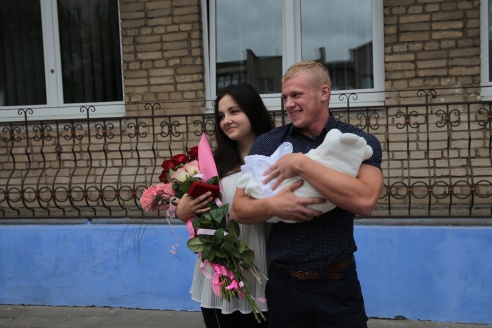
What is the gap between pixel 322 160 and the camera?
175 centimetres

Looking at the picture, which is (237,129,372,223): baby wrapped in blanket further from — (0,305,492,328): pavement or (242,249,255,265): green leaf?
(0,305,492,328): pavement

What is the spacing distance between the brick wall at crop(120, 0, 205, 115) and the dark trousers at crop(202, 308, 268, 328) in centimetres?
364

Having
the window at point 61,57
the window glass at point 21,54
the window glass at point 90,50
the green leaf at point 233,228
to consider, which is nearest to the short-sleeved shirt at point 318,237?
the green leaf at point 233,228

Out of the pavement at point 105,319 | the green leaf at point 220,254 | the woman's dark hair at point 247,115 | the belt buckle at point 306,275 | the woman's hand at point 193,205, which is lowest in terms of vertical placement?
the pavement at point 105,319

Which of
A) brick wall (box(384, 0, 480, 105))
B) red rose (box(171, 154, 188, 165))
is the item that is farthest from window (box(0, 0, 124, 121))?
red rose (box(171, 154, 188, 165))

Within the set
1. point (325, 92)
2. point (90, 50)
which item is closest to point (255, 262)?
point (325, 92)

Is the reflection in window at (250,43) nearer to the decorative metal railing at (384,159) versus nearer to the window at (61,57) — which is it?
the decorative metal railing at (384,159)

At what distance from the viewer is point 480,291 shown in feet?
13.1

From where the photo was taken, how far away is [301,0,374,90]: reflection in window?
5625 millimetres

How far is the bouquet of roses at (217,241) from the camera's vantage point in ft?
6.85

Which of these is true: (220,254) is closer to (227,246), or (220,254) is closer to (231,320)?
(227,246)

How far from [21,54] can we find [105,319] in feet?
12.7

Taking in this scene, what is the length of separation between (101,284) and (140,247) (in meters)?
0.54

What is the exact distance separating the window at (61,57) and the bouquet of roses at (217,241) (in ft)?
13.4
